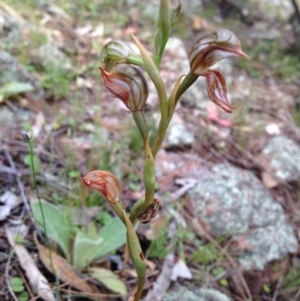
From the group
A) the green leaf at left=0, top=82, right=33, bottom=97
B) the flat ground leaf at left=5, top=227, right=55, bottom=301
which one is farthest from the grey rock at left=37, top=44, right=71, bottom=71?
the flat ground leaf at left=5, top=227, right=55, bottom=301

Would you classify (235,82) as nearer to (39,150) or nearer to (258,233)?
(258,233)

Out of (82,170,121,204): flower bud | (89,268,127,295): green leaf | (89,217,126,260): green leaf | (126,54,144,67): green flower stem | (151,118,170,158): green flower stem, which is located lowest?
(89,268,127,295): green leaf

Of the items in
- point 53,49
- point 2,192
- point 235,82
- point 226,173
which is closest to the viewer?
point 2,192

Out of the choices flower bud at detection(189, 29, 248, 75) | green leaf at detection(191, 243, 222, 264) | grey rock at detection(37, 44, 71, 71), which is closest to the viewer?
flower bud at detection(189, 29, 248, 75)

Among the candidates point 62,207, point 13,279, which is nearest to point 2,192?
point 62,207

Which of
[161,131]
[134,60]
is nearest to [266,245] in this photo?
[161,131]

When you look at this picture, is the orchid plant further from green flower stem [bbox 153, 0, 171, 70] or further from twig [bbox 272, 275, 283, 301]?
twig [bbox 272, 275, 283, 301]
